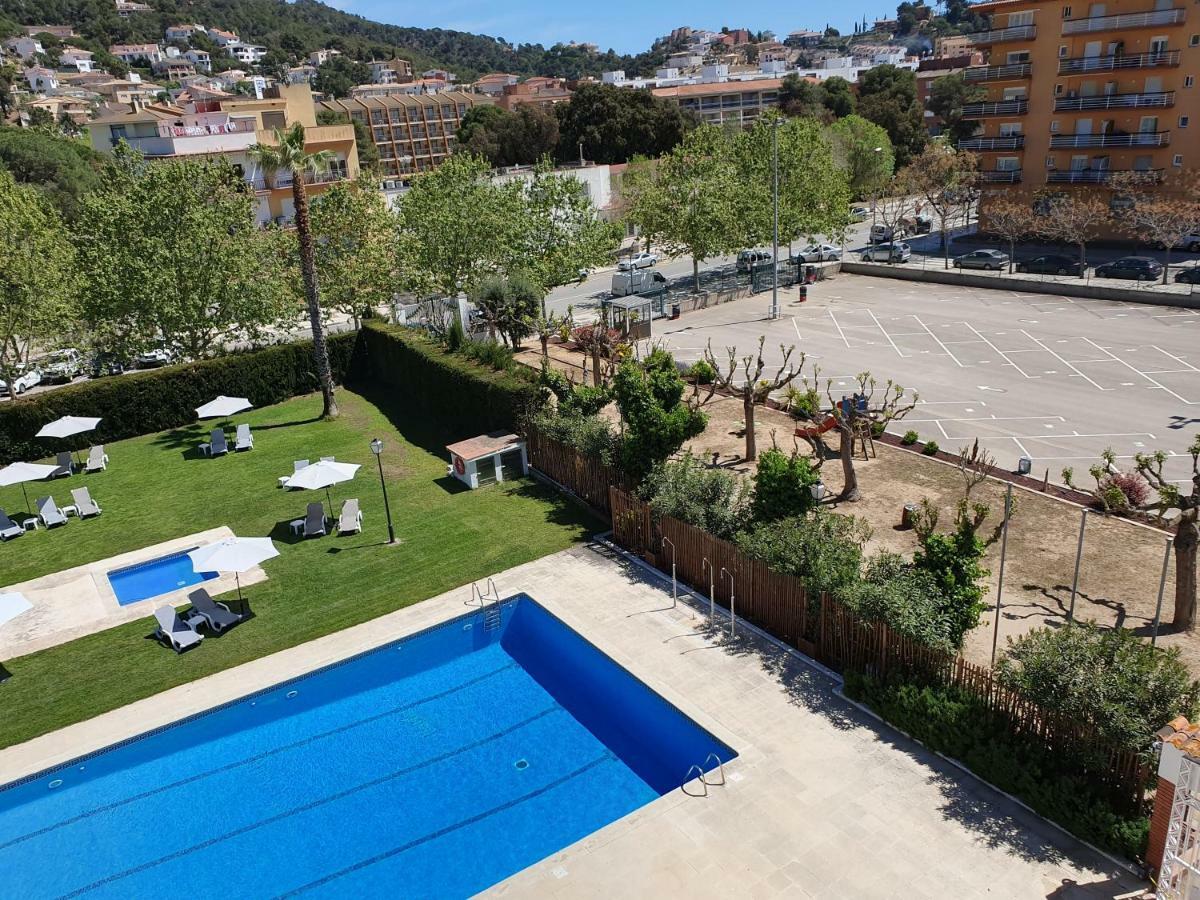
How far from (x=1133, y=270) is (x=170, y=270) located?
1614 inches

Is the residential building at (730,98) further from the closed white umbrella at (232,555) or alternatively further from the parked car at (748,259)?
the closed white umbrella at (232,555)

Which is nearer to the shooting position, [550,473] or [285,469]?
[550,473]

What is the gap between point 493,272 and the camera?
3678 cm

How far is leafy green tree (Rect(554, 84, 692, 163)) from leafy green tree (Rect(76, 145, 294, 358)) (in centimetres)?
6048

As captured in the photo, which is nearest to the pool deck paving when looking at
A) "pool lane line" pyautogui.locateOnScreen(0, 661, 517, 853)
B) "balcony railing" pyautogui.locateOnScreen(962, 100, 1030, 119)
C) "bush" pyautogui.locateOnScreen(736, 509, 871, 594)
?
"pool lane line" pyautogui.locateOnScreen(0, 661, 517, 853)

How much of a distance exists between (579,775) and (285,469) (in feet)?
51.4

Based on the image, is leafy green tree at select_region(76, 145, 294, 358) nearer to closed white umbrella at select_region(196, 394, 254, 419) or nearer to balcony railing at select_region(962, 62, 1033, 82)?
closed white umbrella at select_region(196, 394, 254, 419)

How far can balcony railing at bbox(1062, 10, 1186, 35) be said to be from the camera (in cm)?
4634

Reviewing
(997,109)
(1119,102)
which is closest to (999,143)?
(997,109)

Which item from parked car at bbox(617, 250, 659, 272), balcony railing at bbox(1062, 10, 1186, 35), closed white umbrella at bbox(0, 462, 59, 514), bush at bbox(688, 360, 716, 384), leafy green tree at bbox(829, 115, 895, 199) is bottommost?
closed white umbrella at bbox(0, 462, 59, 514)

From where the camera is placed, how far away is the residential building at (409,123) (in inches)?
5133

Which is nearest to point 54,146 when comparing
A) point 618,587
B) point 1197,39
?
point 618,587

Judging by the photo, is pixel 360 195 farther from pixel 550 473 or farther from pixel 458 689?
pixel 458 689

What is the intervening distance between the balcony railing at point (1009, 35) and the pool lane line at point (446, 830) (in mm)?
53434
